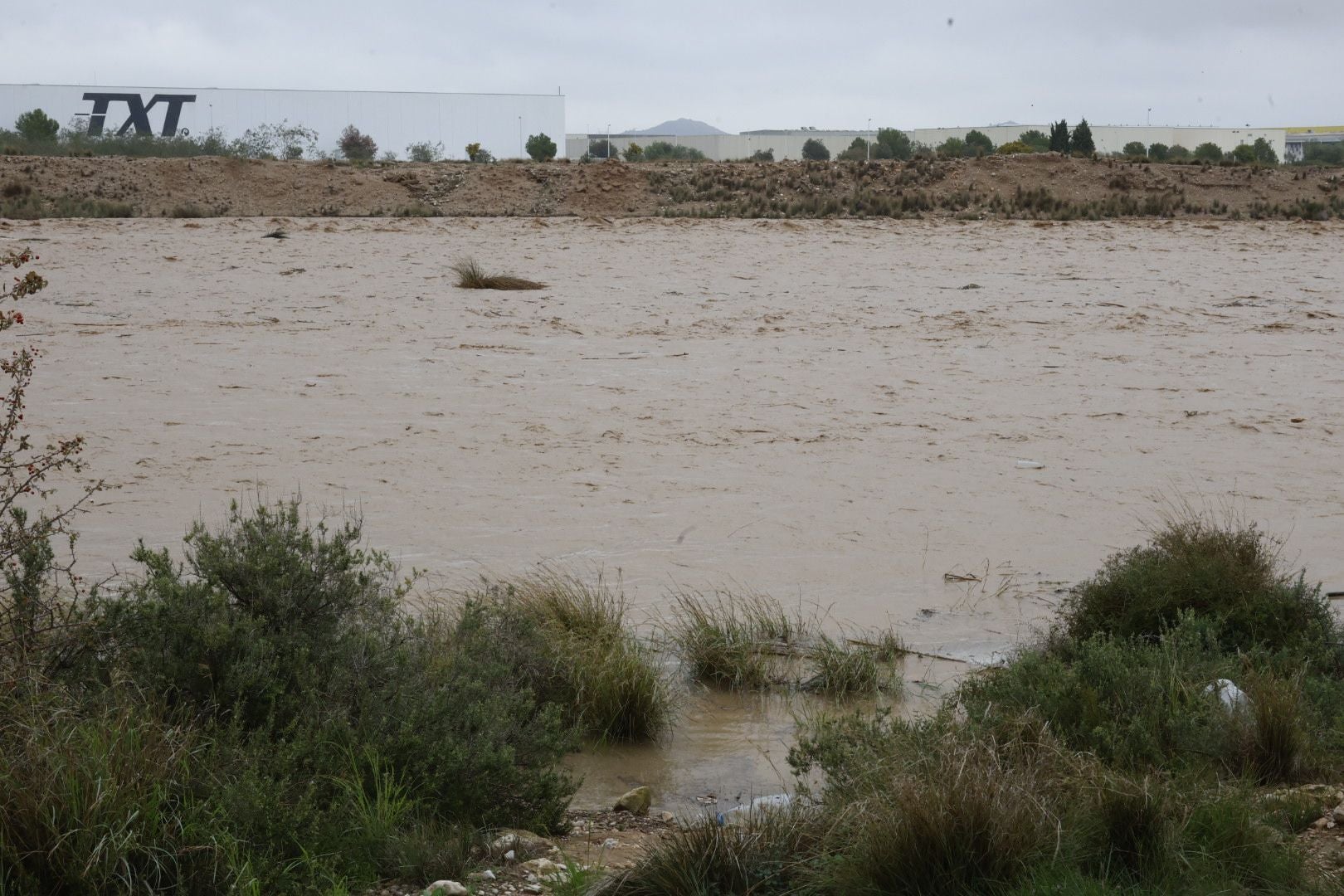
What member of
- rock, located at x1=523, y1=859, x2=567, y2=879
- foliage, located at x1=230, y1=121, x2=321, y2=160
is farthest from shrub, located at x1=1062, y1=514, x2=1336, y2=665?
foliage, located at x1=230, y1=121, x2=321, y2=160

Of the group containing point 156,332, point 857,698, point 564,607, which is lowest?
point 857,698

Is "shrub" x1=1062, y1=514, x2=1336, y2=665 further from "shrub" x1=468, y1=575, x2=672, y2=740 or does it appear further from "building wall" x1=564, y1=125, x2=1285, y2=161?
"building wall" x1=564, y1=125, x2=1285, y2=161

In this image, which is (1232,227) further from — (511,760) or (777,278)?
(511,760)

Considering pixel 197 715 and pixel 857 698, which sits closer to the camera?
pixel 197 715

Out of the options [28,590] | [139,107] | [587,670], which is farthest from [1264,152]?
[28,590]

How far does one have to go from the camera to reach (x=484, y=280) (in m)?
16.2

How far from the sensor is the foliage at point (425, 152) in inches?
1759

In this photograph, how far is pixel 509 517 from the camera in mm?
7953

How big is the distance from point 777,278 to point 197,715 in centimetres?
1465

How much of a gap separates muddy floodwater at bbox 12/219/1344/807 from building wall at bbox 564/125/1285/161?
45591 mm

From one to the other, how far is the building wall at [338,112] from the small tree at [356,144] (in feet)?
1.76

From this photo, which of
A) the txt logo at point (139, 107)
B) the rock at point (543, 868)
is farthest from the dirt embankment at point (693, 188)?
the rock at point (543, 868)

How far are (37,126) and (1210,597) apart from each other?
43937mm

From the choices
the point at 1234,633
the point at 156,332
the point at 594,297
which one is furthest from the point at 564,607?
the point at 594,297
